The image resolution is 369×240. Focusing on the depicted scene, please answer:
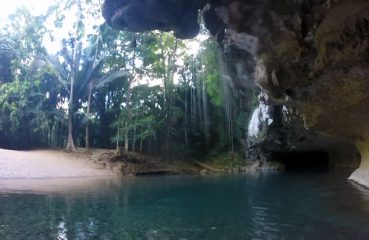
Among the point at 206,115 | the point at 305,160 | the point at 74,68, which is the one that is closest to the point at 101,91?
the point at 74,68

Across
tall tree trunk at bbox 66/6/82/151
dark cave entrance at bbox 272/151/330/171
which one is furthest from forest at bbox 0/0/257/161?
dark cave entrance at bbox 272/151/330/171

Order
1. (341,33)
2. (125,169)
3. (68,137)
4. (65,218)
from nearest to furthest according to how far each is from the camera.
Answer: (65,218) → (341,33) → (125,169) → (68,137)

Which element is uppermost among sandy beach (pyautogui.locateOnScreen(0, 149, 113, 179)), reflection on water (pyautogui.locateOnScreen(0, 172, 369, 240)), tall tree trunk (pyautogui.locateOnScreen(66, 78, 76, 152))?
tall tree trunk (pyautogui.locateOnScreen(66, 78, 76, 152))

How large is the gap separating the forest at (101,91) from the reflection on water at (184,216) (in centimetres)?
1671

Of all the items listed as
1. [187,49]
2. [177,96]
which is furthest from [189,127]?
[187,49]

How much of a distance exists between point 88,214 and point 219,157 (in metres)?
23.2

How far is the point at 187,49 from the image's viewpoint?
3186 cm

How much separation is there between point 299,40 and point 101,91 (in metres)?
24.1

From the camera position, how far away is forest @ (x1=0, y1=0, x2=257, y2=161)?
93.1 feet

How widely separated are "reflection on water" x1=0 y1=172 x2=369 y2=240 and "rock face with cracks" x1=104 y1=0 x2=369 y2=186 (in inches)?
113

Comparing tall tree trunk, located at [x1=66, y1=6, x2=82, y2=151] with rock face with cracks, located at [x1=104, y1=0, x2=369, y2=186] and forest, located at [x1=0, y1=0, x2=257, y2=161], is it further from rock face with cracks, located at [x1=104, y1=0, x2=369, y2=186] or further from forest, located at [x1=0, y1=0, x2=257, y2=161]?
rock face with cracks, located at [x1=104, y1=0, x2=369, y2=186]

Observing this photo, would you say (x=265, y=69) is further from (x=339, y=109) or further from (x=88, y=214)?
(x=88, y=214)

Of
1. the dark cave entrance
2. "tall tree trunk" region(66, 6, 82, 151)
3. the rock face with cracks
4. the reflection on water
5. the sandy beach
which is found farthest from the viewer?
the dark cave entrance

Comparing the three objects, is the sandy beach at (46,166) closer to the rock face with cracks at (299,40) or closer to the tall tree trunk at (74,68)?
the tall tree trunk at (74,68)
